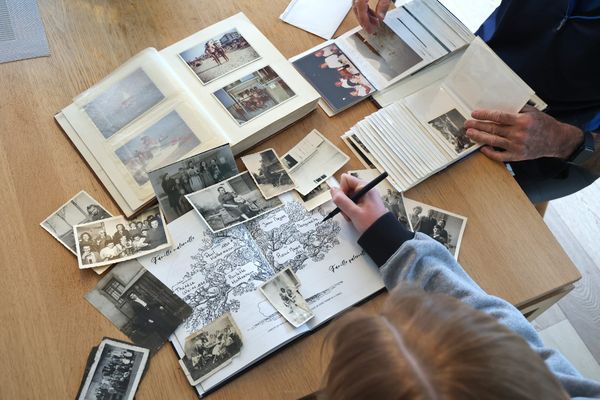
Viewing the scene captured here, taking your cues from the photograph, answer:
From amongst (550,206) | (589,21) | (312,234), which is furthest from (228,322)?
(550,206)

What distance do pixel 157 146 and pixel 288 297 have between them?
381 millimetres

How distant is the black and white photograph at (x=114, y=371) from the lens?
759 millimetres

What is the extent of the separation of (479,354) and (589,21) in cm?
84

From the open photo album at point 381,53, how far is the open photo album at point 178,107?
67 mm

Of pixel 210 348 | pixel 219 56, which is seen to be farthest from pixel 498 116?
pixel 210 348

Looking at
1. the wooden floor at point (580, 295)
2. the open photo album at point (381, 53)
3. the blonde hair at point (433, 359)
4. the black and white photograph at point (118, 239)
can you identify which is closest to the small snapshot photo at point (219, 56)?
the open photo album at point (381, 53)

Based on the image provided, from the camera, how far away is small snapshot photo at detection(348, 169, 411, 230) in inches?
36.8

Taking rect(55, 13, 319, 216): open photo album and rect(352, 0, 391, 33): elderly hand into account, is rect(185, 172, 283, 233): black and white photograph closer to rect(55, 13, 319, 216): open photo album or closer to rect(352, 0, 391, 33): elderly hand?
rect(55, 13, 319, 216): open photo album

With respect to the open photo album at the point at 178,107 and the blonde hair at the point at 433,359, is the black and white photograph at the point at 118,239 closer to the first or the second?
the open photo album at the point at 178,107

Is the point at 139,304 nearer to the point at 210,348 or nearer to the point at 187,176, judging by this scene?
the point at 210,348

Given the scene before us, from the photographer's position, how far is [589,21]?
1.04 m

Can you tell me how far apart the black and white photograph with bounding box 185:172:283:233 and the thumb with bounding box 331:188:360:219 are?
4.2 inches

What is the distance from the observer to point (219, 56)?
1037mm

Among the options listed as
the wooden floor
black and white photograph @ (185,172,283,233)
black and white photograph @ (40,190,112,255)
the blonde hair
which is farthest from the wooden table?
the wooden floor
